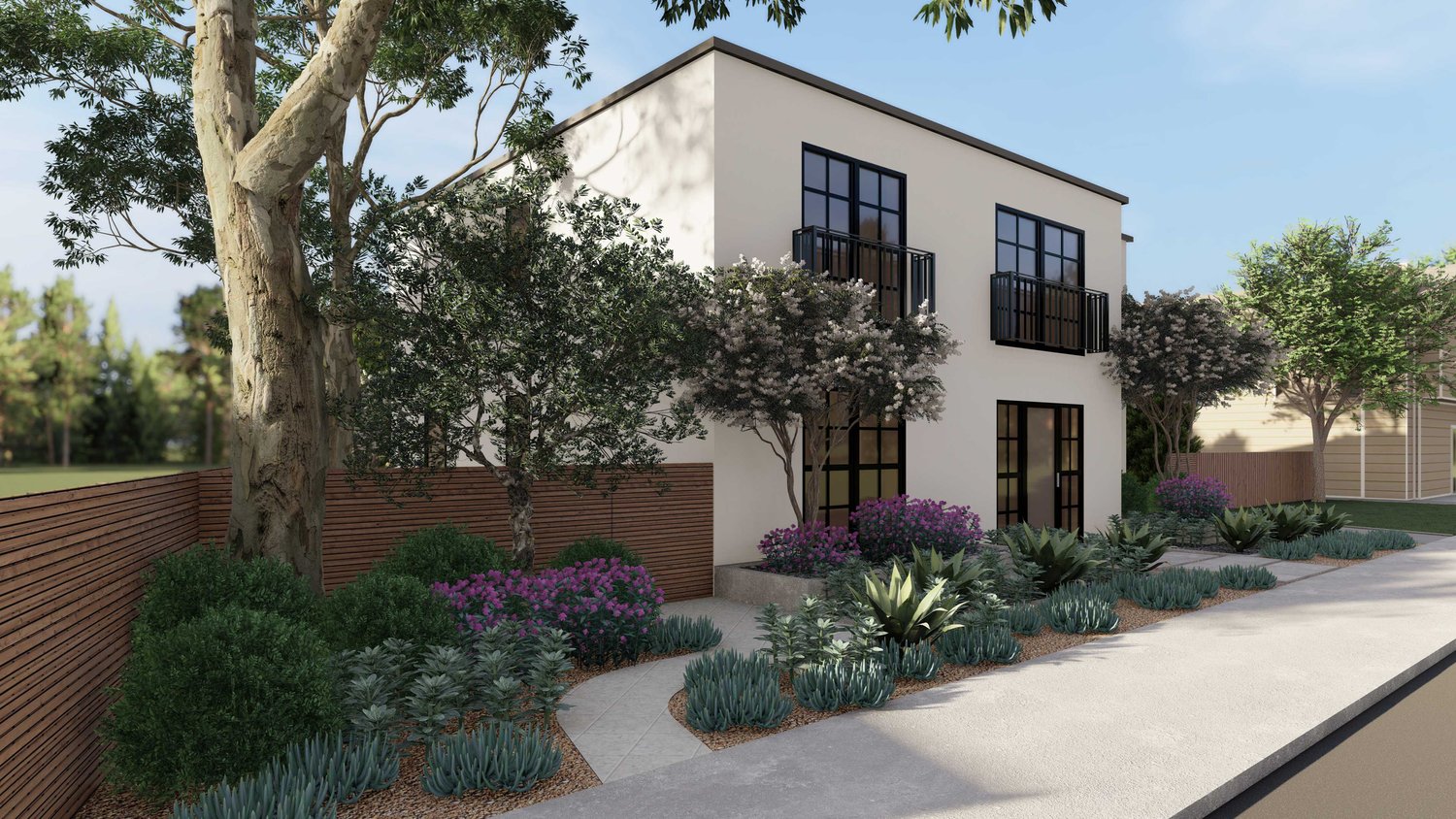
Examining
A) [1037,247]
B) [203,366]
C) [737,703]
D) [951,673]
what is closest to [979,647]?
[951,673]

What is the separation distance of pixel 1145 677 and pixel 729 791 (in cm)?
351

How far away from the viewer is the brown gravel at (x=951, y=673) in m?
4.98

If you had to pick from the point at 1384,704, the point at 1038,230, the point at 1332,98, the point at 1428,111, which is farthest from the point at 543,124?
the point at 1428,111

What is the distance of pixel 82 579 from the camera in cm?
422

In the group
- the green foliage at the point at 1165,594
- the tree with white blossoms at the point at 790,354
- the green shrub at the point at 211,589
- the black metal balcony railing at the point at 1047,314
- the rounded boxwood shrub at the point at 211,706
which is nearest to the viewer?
the rounded boxwood shrub at the point at 211,706

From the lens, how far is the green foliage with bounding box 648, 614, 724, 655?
6992 mm

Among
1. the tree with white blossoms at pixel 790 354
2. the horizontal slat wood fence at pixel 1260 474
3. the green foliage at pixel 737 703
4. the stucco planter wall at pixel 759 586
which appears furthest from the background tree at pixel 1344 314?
A: the green foliage at pixel 737 703

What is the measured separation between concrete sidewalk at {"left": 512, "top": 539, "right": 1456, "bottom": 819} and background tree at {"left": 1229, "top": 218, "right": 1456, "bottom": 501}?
1865 centimetres

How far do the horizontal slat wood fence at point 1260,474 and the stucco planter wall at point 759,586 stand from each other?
12.3 m

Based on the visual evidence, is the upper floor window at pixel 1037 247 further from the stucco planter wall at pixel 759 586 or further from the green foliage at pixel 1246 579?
the stucco planter wall at pixel 759 586

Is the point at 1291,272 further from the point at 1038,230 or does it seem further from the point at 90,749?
the point at 90,749

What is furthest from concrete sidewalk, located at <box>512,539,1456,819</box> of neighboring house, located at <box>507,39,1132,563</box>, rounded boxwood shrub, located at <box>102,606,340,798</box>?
neighboring house, located at <box>507,39,1132,563</box>

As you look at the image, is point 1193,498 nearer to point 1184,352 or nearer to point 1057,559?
point 1184,352

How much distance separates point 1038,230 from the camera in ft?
47.3
